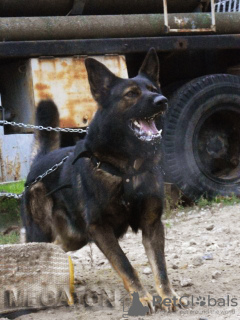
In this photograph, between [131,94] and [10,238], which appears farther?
[10,238]

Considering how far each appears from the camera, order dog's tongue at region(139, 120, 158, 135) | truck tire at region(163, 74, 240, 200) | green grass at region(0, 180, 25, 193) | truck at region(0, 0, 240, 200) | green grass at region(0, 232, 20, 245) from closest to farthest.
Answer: dog's tongue at region(139, 120, 158, 135)
truck at region(0, 0, 240, 200)
green grass at region(0, 232, 20, 245)
truck tire at region(163, 74, 240, 200)
green grass at region(0, 180, 25, 193)

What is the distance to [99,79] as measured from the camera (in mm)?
4379

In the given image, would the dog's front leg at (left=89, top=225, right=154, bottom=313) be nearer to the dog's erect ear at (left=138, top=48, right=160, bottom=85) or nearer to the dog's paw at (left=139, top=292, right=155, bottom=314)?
the dog's paw at (left=139, top=292, right=155, bottom=314)

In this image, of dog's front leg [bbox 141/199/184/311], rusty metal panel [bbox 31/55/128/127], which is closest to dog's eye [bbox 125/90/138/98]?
dog's front leg [bbox 141/199/184/311]

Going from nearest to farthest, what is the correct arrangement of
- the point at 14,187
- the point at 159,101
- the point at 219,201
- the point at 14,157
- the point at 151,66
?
1. the point at 159,101
2. the point at 151,66
3. the point at 219,201
4. the point at 14,187
5. the point at 14,157

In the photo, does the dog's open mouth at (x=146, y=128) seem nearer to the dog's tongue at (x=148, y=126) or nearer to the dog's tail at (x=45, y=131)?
the dog's tongue at (x=148, y=126)

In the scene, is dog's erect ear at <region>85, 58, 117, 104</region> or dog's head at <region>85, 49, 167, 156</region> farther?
dog's erect ear at <region>85, 58, 117, 104</region>

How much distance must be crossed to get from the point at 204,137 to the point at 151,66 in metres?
2.72

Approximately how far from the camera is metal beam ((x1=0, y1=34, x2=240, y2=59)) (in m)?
5.81

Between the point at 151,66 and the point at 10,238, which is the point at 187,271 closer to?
the point at 151,66

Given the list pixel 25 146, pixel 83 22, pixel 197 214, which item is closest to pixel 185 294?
pixel 197 214

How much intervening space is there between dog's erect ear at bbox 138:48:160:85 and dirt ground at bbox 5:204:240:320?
4.76ft

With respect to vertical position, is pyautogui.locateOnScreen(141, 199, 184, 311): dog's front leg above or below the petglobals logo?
above

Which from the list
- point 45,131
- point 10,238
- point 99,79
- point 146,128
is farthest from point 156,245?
point 10,238
